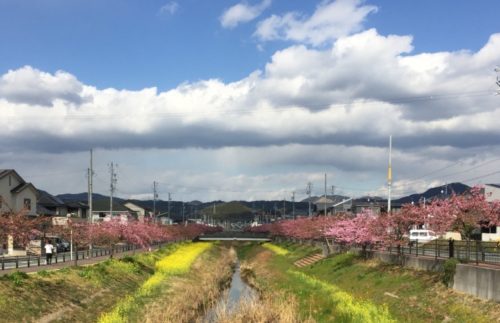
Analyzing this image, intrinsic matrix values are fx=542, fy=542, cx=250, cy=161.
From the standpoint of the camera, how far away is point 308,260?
65.2 metres

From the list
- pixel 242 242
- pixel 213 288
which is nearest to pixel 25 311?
pixel 213 288

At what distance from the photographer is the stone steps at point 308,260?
6238 cm

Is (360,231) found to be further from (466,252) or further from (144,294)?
(144,294)

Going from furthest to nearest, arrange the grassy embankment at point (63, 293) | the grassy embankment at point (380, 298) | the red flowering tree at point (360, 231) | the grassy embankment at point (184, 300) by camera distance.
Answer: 1. the red flowering tree at point (360, 231)
2. the grassy embankment at point (184, 300)
3. the grassy embankment at point (380, 298)
4. the grassy embankment at point (63, 293)

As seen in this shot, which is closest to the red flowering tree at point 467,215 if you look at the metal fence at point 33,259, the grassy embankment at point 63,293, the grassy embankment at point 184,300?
the grassy embankment at point 184,300

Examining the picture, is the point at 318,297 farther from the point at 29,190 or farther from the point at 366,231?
the point at 29,190

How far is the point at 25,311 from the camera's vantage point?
22.5m

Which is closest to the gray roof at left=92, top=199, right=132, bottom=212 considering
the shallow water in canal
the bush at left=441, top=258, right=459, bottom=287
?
the shallow water in canal

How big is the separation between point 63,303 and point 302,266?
127 ft

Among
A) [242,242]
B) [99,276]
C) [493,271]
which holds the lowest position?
[242,242]

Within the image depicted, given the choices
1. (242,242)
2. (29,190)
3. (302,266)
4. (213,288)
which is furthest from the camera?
(242,242)

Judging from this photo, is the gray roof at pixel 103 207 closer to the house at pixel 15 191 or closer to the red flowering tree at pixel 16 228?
the house at pixel 15 191

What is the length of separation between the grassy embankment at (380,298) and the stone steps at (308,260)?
48.9 ft

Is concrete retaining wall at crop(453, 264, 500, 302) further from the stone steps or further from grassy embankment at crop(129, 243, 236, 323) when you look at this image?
the stone steps
